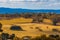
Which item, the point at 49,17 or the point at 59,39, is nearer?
the point at 59,39

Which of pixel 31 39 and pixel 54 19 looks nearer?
pixel 31 39

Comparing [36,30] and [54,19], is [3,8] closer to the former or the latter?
[36,30]

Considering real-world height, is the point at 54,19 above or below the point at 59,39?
above

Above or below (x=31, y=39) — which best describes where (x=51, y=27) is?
above

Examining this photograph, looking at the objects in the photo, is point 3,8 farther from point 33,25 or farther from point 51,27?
point 51,27

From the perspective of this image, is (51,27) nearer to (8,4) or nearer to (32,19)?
(32,19)

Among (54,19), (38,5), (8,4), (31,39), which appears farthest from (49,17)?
(8,4)

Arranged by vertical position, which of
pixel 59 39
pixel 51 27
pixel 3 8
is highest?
pixel 3 8

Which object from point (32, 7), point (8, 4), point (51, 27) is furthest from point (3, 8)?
point (51, 27)
